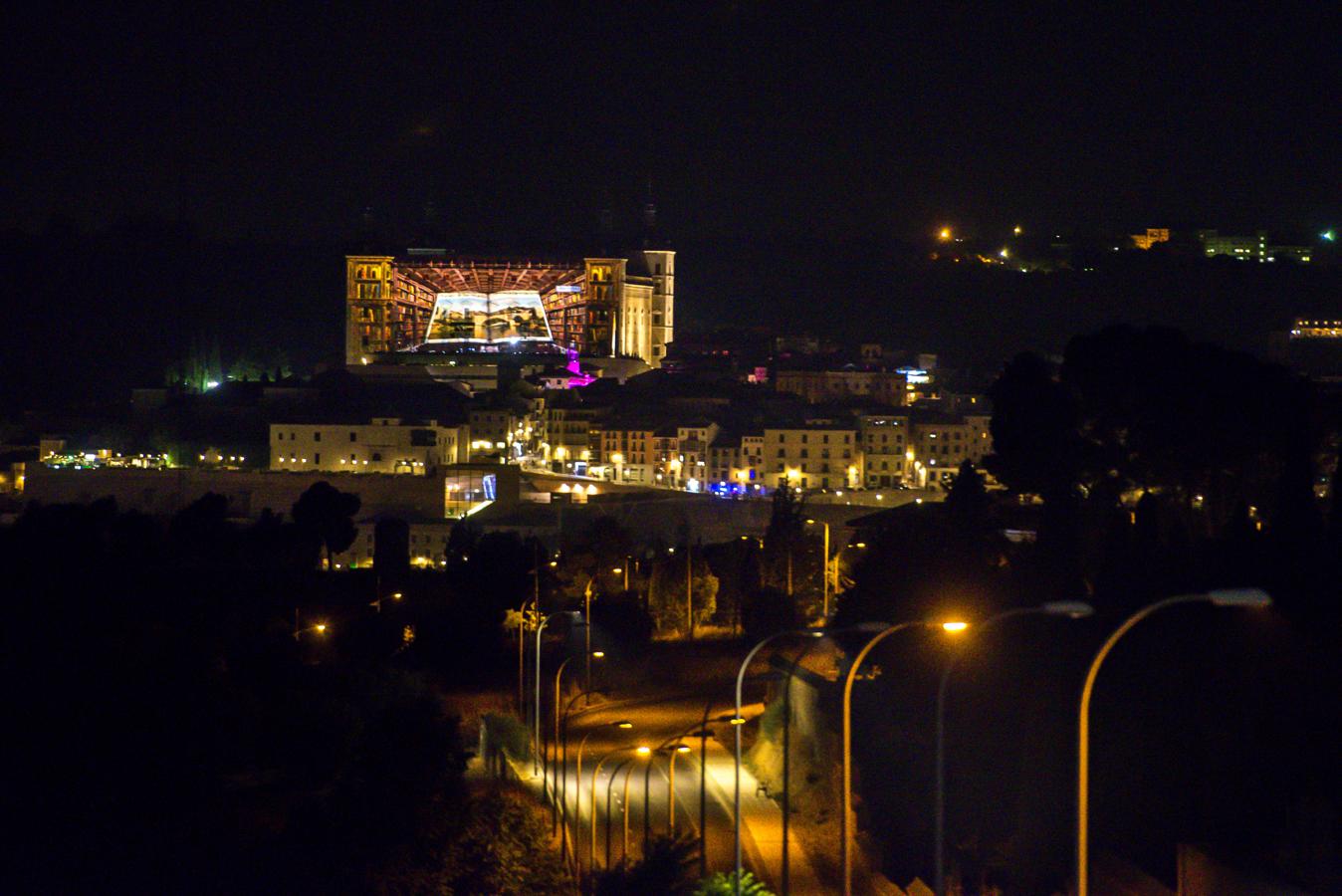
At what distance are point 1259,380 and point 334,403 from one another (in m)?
23.0

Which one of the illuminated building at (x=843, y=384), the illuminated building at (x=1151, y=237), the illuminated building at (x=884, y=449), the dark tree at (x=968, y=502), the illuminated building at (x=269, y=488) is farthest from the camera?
the illuminated building at (x=1151, y=237)

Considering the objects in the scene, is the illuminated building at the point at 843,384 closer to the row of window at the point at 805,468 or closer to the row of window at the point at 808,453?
the row of window at the point at 808,453

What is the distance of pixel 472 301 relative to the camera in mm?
44219

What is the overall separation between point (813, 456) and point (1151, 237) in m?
34.8

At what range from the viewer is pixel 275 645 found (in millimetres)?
14367

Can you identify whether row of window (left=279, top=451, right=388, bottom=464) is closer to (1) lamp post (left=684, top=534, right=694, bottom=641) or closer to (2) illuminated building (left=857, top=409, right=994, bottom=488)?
(2) illuminated building (left=857, top=409, right=994, bottom=488)

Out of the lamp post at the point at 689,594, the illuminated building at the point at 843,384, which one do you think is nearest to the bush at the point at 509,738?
the lamp post at the point at 689,594

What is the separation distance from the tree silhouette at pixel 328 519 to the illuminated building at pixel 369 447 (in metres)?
7.93

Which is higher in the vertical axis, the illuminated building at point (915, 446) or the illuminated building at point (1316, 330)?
the illuminated building at point (1316, 330)

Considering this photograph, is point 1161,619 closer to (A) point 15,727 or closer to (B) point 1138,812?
(B) point 1138,812

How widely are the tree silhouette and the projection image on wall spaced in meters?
19.4

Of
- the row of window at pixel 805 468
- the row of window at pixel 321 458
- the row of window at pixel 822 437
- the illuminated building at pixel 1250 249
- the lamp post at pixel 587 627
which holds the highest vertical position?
the illuminated building at pixel 1250 249

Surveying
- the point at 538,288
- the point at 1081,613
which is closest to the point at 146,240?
the point at 538,288

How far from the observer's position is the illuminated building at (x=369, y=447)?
107 ft
